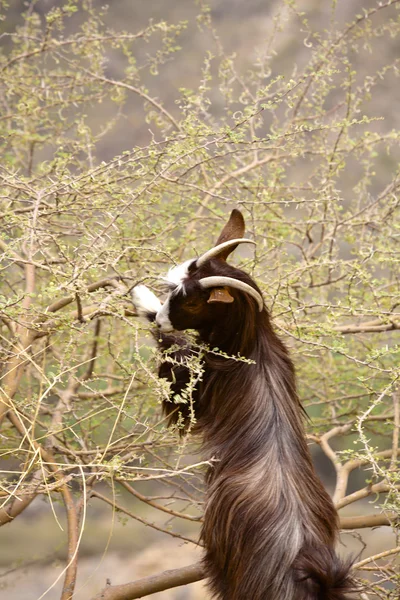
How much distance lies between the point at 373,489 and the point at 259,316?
969mm

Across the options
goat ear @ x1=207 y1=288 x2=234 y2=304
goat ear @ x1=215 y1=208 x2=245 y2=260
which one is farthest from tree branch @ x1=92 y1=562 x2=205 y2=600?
goat ear @ x1=215 y1=208 x2=245 y2=260

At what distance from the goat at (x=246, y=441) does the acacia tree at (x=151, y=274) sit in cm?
12

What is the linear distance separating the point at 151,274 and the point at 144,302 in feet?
0.35

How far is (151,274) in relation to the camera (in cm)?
293

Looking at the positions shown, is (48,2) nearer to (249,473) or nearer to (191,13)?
(191,13)

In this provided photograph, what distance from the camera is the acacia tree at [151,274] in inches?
102

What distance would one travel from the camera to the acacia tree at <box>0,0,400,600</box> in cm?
258

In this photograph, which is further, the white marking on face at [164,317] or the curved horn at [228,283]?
the white marking on face at [164,317]

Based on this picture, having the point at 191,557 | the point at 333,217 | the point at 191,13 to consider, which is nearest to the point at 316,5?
the point at 191,13

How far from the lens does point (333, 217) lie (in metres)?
3.60

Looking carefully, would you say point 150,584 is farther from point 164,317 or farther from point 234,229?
point 234,229

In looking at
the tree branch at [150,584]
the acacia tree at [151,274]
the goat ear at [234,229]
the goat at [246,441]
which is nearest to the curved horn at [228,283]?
the goat at [246,441]

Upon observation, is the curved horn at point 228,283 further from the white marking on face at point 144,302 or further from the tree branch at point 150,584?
the tree branch at point 150,584

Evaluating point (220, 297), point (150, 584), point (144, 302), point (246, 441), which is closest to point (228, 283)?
point (220, 297)
